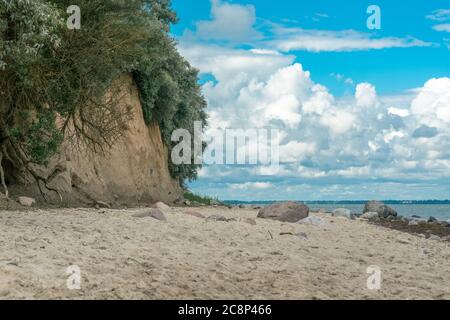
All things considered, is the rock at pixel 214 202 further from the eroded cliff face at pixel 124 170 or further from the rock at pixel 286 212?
the rock at pixel 286 212

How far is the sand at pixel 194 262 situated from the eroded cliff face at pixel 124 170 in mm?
7805

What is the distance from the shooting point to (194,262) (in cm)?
966

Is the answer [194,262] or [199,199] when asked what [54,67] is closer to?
[194,262]

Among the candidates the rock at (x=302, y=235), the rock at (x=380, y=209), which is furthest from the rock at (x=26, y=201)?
the rock at (x=380, y=209)

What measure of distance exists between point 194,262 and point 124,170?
18.1 meters

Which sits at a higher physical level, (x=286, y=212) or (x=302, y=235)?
(x=286, y=212)

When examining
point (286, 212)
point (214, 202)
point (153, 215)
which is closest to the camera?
point (153, 215)

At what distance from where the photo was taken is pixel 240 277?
8.99 m

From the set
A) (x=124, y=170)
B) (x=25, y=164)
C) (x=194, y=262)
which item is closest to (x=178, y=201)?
(x=124, y=170)

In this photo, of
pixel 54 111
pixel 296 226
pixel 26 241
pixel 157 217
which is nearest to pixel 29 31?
pixel 54 111

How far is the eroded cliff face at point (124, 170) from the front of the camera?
22062 millimetres

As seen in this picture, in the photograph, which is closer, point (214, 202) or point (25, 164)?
point (25, 164)
